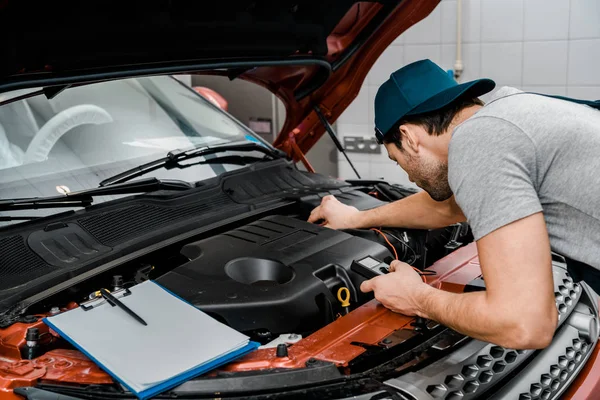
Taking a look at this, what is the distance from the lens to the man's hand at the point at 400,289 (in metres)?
1.65

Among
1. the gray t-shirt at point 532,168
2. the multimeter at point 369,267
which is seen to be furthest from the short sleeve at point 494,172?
the multimeter at point 369,267

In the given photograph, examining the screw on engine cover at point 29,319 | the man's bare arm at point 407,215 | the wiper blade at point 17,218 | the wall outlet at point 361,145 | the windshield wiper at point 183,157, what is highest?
the windshield wiper at point 183,157

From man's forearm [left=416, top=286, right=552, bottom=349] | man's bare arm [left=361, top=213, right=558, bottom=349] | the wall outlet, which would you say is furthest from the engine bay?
the wall outlet

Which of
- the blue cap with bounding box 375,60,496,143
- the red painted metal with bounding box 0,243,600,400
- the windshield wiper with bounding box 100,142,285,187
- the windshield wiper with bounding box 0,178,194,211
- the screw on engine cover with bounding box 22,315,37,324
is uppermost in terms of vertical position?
the blue cap with bounding box 375,60,496,143

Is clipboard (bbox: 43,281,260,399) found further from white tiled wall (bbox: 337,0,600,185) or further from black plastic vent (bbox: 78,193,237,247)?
white tiled wall (bbox: 337,0,600,185)

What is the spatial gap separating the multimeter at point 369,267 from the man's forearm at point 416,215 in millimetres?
318

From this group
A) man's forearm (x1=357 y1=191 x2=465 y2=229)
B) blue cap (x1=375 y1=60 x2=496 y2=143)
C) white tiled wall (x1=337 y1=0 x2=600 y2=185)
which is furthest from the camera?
white tiled wall (x1=337 y1=0 x2=600 y2=185)

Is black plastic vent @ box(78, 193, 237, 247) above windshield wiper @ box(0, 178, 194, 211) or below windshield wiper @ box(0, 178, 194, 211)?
below

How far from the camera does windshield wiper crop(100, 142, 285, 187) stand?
210 centimetres

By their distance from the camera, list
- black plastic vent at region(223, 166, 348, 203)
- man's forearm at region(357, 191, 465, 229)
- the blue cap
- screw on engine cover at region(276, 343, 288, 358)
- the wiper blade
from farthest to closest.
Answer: black plastic vent at region(223, 166, 348, 203) < man's forearm at region(357, 191, 465, 229) < the wiper blade < the blue cap < screw on engine cover at region(276, 343, 288, 358)

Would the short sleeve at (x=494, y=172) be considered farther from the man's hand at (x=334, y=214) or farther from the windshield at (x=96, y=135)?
the windshield at (x=96, y=135)

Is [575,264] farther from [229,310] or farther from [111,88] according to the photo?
[111,88]

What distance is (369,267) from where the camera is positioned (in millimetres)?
1814

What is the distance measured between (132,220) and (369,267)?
71 cm
